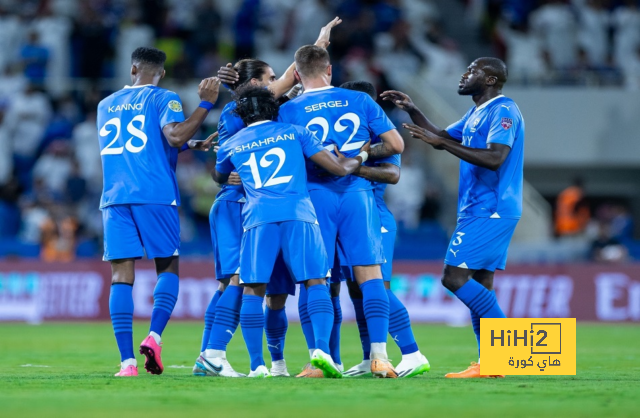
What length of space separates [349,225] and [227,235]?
1066mm

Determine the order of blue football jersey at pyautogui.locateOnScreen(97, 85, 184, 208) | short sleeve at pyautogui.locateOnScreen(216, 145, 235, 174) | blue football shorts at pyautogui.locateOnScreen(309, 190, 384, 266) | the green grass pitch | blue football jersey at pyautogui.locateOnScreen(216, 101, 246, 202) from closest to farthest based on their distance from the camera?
the green grass pitch
short sleeve at pyautogui.locateOnScreen(216, 145, 235, 174)
blue football shorts at pyautogui.locateOnScreen(309, 190, 384, 266)
blue football jersey at pyautogui.locateOnScreen(97, 85, 184, 208)
blue football jersey at pyautogui.locateOnScreen(216, 101, 246, 202)

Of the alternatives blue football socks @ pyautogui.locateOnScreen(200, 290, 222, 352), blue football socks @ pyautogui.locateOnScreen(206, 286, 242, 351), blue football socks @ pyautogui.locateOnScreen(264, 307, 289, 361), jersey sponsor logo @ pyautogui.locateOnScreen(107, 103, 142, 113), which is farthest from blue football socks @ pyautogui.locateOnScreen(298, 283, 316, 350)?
jersey sponsor logo @ pyautogui.locateOnScreen(107, 103, 142, 113)

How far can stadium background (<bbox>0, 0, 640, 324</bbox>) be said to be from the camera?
683 inches

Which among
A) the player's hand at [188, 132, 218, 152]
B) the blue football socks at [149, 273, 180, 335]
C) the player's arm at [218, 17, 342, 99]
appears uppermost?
the player's arm at [218, 17, 342, 99]

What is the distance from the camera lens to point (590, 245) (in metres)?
18.3

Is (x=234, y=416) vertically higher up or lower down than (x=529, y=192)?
lower down

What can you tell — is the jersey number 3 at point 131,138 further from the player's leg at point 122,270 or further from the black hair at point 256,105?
the black hair at point 256,105

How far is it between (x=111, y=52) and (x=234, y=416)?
16.0 meters

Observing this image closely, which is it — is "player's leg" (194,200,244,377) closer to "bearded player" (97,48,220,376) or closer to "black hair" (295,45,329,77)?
"bearded player" (97,48,220,376)

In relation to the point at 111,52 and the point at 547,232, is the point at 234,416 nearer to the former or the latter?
the point at 547,232

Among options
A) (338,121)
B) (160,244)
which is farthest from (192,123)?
(338,121)

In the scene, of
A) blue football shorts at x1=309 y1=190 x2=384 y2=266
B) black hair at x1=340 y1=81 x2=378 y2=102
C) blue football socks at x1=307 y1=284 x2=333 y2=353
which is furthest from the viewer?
black hair at x1=340 y1=81 x2=378 y2=102

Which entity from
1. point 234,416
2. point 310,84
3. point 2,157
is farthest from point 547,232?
point 234,416

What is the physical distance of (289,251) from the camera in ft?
25.0
